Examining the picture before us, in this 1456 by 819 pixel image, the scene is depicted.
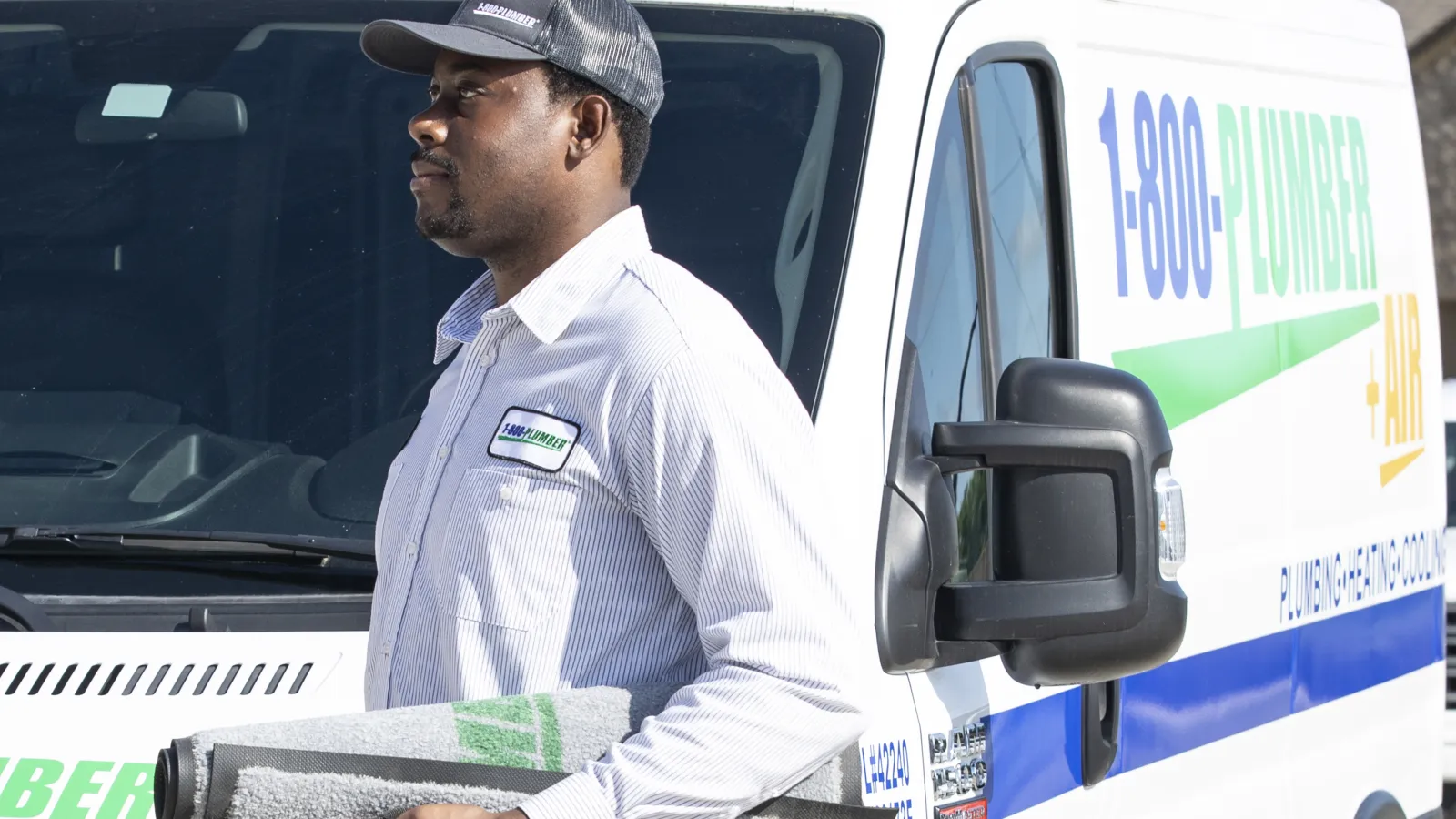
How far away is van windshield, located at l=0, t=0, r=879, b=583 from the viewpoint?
2.83m

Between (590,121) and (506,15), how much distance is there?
137 millimetres

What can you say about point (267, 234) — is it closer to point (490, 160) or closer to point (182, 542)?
point (182, 542)

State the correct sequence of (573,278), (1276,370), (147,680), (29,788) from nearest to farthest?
(573,278) < (29,788) < (147,680) < (1276,370)

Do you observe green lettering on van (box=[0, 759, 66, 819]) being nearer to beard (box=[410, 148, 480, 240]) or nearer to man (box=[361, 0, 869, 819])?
man (box=[361, 0, 869, 819])

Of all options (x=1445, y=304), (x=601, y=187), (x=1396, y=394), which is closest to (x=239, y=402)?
(x=601, y=187)

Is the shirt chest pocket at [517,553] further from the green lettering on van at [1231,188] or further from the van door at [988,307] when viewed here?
the green lettering on van at [1231,188]

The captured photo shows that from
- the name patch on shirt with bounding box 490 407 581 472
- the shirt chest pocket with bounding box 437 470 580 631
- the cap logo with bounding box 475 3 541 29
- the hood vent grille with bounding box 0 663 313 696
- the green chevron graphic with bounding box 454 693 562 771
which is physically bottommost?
the hood vent grille with bounding box 0 663 313 696

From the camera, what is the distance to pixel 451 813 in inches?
72.0

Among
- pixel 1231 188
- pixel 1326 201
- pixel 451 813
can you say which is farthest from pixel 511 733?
pixel 1326 201

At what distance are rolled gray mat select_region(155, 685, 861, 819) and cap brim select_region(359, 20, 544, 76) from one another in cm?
65

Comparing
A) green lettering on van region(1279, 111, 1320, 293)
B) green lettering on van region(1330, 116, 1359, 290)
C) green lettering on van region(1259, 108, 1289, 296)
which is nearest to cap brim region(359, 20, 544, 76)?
green lettering on van region(1259, 108, 1289, 296)

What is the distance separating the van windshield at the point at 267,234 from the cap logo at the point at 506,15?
2.29 ft

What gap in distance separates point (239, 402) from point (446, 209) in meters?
0.88

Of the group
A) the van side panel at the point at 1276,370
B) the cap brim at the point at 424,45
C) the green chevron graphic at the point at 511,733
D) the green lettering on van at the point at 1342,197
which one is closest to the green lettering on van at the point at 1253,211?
the van side panel at the point at 1276,370
